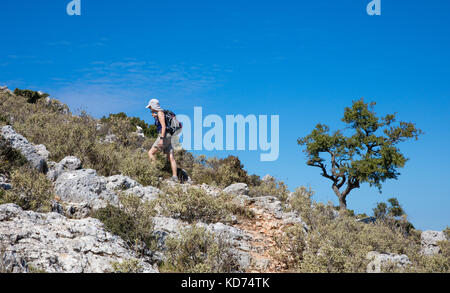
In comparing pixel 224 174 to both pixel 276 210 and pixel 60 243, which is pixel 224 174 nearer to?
pixel 276 210

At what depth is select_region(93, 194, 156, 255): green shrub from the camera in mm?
6574

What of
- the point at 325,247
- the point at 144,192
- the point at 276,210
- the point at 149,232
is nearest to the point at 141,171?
the point at 144,192

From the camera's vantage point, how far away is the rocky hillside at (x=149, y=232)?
5.64 meters

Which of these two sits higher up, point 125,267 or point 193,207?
point 193,207

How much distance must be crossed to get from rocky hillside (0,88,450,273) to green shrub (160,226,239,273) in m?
0.02

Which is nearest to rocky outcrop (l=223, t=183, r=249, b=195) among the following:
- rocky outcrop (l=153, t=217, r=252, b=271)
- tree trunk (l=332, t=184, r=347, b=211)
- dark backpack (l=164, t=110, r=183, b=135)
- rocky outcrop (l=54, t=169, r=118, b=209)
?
dark backpack (l=164, t=110, r=183, b=135)

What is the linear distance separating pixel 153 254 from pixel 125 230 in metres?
0.66

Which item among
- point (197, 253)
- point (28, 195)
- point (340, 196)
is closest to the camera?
point (197, 253)

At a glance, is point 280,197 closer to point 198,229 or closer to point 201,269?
point 198,229

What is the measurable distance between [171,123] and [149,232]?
760 cm

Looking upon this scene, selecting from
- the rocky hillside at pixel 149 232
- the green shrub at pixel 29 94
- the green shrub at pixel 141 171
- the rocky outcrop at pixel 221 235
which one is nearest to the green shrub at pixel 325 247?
the rocky hillside at pixel 149 232

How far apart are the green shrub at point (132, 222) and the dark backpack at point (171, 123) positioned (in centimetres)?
661

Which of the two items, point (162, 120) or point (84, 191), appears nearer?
point (84, 191)

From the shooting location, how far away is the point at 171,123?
45.9 feet
